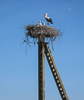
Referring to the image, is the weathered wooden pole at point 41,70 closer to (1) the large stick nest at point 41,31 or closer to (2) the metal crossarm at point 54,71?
(2) the metal crossarm at point 54,71

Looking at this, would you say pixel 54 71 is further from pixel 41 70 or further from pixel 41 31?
pixel 41 31

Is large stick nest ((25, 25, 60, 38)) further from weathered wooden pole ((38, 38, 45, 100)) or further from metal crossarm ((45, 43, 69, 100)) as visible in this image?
metal crossarm ((45, 43, 69, 100))

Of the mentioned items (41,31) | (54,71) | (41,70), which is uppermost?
(41,31)

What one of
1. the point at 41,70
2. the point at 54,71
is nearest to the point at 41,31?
the point at 41,70

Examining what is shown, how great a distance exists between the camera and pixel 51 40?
10.6 meters

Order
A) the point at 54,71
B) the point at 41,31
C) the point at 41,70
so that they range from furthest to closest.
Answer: the point at 54,71 < the point at 41,70 < the point at 41,31

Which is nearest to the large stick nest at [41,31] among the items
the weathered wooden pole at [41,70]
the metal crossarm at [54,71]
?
the weathered wooden pole at [41,70]

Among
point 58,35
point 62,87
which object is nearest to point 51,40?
point 58,35

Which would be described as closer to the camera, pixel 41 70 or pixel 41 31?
pixel 41 31

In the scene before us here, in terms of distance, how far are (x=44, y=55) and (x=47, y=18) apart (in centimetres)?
212

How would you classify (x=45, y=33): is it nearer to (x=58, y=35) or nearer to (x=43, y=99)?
(x=58, y=35)

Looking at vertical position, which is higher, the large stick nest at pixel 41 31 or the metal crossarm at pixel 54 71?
the large stick nest at pixel 41 31

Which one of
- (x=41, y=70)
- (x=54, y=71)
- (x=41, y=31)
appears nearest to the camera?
(x=41, y=31)

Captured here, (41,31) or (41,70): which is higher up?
(41,31)
